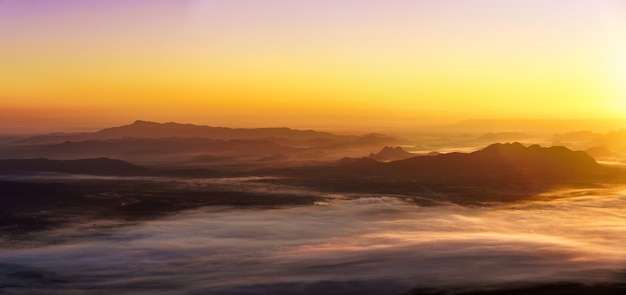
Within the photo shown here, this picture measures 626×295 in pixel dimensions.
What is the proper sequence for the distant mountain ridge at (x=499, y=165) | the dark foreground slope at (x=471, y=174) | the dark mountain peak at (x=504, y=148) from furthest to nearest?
the dark mountain peak at (x=504, y=148) → the distant mountain ridge at (x=499, y=165) → the dark foreground slope at (x=471, y=174)

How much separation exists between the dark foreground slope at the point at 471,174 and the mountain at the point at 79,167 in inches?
1616

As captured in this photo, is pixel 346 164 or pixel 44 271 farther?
pixel 346 164

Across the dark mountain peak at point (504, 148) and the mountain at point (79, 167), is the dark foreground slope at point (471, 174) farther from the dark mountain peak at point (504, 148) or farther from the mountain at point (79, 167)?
the mountain at point (79, 167)

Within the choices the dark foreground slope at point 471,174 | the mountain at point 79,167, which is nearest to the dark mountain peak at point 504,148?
the dark foreground slope at point 471,174

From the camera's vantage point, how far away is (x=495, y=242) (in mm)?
64562

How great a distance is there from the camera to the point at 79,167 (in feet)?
575

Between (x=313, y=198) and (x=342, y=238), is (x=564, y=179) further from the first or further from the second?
(x=342, y=238)

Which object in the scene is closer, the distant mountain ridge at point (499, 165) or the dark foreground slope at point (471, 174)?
the dark foreground slope at point (471, 174)

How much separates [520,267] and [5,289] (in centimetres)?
3869

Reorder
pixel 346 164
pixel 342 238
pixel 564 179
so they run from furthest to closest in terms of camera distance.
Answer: pixel 346 164 < pixel 564 179 < pixel 342 238

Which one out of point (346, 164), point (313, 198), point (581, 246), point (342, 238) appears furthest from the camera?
point (346, 164)

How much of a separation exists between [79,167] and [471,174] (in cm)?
10287

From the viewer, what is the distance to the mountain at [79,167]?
16812 cm

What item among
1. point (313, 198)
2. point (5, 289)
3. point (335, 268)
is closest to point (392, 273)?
point (335, 268)
